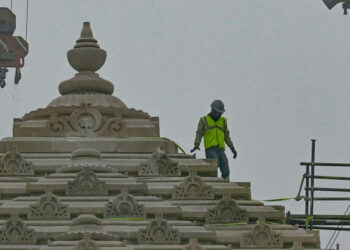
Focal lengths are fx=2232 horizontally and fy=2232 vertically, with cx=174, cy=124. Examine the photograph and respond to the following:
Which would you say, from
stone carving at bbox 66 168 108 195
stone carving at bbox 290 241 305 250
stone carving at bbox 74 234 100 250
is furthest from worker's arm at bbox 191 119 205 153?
stone carving at bbox 74 234 100 250

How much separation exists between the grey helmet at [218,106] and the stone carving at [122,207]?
16.5 feet

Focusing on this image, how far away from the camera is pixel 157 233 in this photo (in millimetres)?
50094

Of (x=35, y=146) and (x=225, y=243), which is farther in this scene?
(x=35, y=146)

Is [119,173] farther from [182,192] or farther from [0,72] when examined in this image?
[0,72]

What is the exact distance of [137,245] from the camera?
49.9 metres

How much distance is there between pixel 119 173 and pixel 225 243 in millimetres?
4107

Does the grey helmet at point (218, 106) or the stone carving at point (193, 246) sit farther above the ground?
the grey helmet at point (218, 106)

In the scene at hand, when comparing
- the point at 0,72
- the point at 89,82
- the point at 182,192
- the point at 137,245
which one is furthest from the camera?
the point at 0,72

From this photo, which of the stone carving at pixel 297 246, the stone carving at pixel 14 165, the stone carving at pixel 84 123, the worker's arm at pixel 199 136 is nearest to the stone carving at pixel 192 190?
the worker's arm at pixel 199 136

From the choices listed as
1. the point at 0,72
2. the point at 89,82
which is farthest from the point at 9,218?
the point at 0,72

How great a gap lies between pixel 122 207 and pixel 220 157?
219 inches

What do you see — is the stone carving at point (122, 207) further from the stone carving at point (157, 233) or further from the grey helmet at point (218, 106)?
the grey helmet at point (218, 106)

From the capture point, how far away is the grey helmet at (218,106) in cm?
5575

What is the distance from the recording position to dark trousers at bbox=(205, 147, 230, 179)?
56.3m
